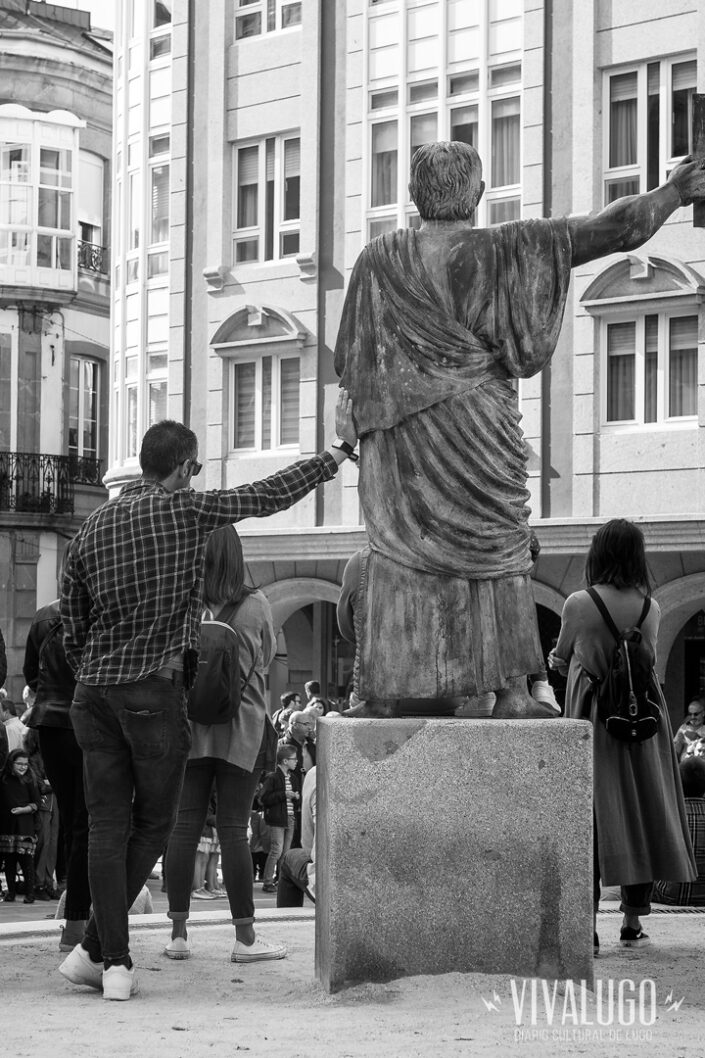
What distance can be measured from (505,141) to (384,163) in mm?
2133

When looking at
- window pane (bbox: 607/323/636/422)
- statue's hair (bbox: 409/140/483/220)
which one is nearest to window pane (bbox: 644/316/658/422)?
window pane (bbox: 607/323/636/422)

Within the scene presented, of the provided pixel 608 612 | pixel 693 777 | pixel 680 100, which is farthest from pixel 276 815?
pixel 680 100

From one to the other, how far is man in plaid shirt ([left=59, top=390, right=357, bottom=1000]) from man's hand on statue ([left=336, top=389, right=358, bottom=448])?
0.52 ft

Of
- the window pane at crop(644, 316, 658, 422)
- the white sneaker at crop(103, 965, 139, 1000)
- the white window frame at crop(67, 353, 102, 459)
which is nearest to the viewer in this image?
the white sneaker at crop(103, 965, 139, 1000)

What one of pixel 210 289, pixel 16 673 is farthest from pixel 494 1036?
pixel 16 673

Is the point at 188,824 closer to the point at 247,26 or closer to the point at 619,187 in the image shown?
the point at 619,187

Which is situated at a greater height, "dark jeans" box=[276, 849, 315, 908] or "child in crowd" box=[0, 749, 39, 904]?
"dark jeans" box=[276, 849, 315, 908]

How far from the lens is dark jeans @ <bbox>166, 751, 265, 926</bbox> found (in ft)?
25.1

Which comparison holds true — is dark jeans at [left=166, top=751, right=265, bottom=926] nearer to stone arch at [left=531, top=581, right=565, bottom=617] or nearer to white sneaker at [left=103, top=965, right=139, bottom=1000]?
white sneaker at [left=103, top=965, right=139, bottom=1000]

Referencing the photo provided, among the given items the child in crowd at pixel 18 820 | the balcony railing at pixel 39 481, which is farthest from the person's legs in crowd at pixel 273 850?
the balcony railing at pixel 39 481

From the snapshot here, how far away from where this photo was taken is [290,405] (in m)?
29.9

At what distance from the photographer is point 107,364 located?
41.0 meters

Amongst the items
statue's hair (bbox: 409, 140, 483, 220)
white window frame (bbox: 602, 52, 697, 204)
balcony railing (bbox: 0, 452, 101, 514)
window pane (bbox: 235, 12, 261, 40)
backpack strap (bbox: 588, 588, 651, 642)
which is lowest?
backpack strap (bbox: 588, 588, 651, 642)

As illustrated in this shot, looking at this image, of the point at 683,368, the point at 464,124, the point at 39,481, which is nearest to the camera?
the point at 683,368
